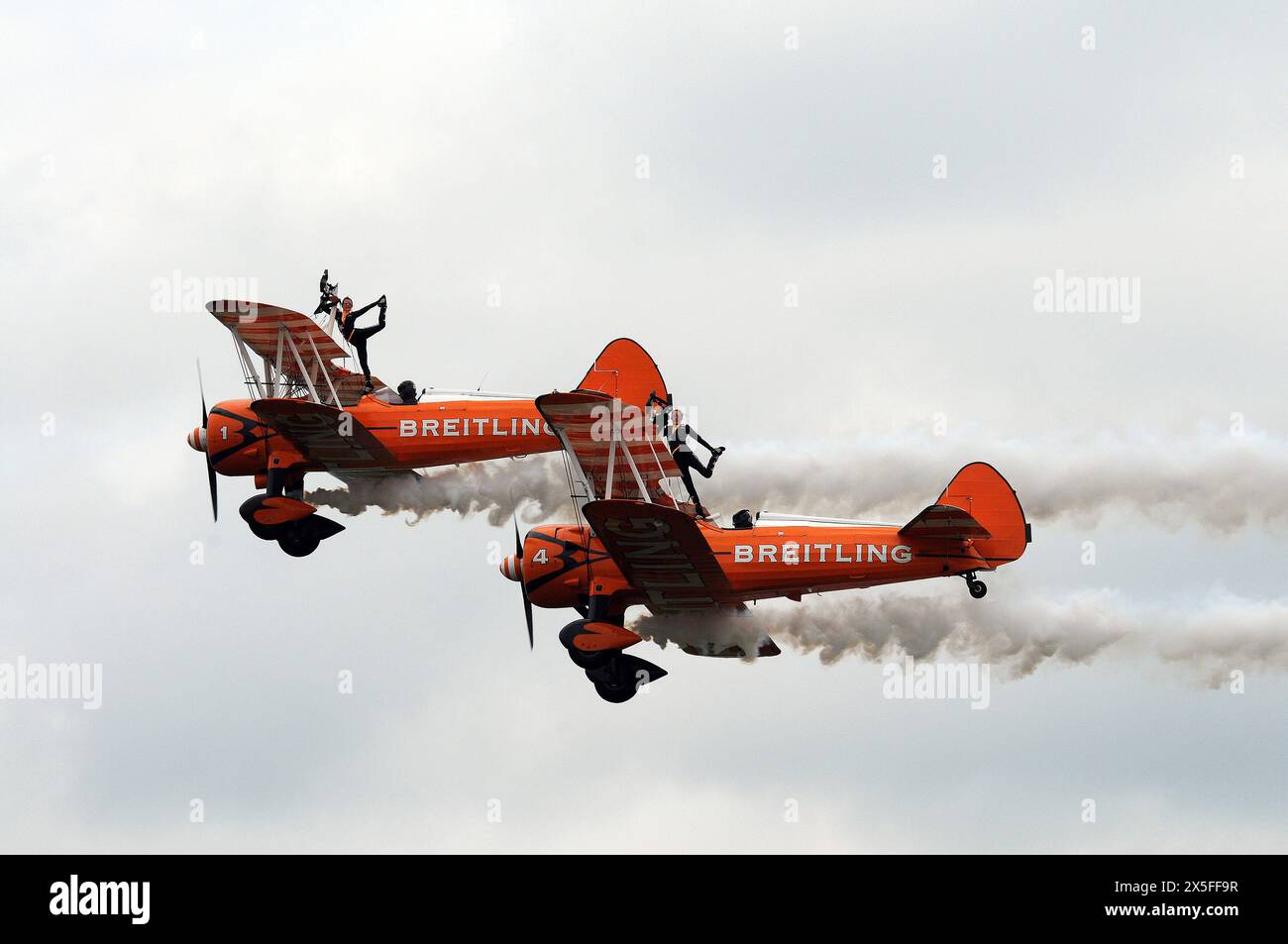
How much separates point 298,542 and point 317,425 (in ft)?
9.53

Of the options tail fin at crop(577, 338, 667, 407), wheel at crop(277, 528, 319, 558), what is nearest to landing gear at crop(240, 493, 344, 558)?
wheel at crop(277, 528, 319, 558)

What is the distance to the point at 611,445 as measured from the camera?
4900cm

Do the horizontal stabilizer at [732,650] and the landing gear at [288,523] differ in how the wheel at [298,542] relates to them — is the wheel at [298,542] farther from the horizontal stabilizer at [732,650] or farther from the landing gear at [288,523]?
the horizontal stabilizer at [732,650]

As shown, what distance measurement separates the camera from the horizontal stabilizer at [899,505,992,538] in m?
47.5

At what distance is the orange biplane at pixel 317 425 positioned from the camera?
54.7 m

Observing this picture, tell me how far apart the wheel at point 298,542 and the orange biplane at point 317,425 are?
2 cm

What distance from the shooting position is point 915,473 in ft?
174

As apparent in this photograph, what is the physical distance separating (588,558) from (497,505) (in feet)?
20.7

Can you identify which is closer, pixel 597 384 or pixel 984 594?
pixel 984 594

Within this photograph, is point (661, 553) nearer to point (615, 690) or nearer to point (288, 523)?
point (615, 690)

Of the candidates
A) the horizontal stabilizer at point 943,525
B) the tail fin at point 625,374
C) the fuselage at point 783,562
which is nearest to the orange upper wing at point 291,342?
the tail fin at point 625,374

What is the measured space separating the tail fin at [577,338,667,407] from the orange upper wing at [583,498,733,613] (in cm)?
447
